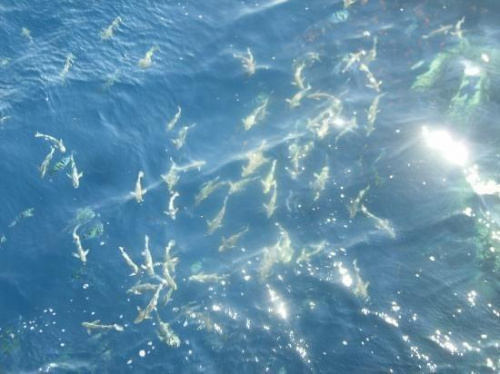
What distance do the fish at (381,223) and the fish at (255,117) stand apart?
102 inches

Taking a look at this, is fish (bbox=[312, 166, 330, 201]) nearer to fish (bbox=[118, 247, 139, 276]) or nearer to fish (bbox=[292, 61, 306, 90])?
fish (bbox=[292, 61, 306, 90])

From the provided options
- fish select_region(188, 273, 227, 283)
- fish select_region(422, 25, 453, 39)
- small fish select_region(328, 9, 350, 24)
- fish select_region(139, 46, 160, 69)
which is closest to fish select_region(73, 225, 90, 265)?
fish select_region(188, 273, 227, 283)

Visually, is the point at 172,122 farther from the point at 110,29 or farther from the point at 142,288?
the point at 142,288

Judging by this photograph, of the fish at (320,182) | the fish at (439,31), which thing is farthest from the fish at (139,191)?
the fish at (439,31)

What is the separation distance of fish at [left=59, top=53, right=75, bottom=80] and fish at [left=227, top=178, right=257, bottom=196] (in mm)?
3993

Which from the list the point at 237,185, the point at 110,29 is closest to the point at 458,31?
the point at 237,185

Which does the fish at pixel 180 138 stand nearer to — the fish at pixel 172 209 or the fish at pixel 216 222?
the fish at pixel 172 209

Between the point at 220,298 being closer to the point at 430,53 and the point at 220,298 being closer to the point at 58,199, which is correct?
the point at 58,199

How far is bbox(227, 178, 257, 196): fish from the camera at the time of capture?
7.07 meters

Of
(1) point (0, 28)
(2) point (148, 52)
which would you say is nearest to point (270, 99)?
(2) point (148, 52)

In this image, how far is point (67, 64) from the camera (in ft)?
26.4

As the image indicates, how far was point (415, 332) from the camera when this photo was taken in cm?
572

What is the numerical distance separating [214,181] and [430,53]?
547cm

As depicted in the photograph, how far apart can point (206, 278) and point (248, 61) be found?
4530 millimetres
